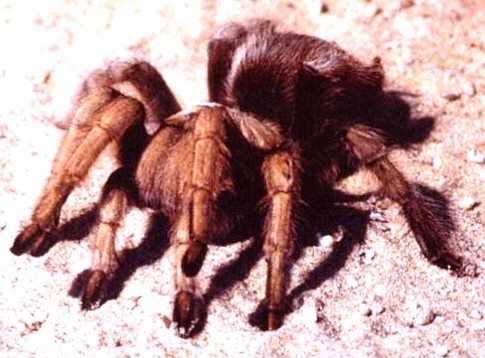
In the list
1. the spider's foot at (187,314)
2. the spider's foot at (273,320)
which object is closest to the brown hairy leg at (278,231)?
the spider's foot at (273,320)

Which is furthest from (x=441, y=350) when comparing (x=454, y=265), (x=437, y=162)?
(x=437, y=162)

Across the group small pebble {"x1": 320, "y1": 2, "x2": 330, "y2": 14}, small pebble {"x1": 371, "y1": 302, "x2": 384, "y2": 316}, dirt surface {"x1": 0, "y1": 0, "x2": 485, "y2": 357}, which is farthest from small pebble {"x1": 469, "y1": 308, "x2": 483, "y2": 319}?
small pebble {"x1": 320, "y1": 2, "x2": 330, "y2": 14}

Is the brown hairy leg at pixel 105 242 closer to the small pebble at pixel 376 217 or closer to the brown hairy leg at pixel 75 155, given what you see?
the brown hairy leg at pixel 75 155

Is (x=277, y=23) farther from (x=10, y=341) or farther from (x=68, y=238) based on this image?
(x=10, y=341)

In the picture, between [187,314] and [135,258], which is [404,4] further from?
[187,314]

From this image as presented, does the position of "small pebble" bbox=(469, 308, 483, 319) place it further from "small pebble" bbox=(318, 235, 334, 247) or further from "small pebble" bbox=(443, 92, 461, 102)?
"small pebble" bbox=(443, 92, 461, 102)
